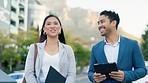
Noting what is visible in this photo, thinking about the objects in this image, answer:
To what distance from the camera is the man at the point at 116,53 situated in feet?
10.3

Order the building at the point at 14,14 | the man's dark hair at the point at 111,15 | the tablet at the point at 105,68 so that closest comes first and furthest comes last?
the tablet at the point at 105,68, the man's dark hair at the point at 111,15, the building at the point at 14,14

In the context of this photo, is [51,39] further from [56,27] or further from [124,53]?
[124,53]

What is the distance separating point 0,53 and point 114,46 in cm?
3696

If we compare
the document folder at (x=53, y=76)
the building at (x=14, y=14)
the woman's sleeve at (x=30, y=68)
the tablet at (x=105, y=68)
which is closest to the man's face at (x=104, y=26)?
the tablet at (x=105, y=68)

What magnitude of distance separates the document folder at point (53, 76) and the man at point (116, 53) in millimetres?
245

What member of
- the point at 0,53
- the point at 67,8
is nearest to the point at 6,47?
the point at 0,53

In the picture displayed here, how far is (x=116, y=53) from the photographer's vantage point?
319 cm

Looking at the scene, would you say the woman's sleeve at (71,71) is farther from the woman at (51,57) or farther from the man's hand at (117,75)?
the man's hand at (117,75)

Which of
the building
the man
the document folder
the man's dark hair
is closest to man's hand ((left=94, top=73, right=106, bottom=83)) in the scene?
the man

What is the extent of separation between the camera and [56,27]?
3406mm

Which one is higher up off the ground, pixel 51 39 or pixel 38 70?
pixel 51 39

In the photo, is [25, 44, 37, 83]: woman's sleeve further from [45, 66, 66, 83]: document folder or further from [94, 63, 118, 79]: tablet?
[94, 63, 118, 79]: tablet

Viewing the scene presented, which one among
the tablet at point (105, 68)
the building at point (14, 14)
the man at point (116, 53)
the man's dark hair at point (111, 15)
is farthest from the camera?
the building at point (14, 14)

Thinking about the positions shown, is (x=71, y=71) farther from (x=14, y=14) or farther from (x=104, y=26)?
(x=14, y=14)
